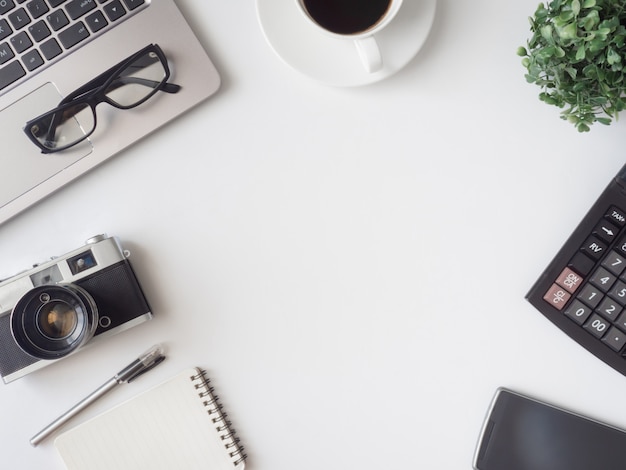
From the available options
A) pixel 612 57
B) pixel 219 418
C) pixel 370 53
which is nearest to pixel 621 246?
pixel 612 57

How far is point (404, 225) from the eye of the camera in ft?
2.20

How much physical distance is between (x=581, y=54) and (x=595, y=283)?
0.24m

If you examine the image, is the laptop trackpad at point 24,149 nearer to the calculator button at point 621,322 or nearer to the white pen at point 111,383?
the white pen at point 111,383

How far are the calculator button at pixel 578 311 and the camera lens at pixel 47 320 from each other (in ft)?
1.63

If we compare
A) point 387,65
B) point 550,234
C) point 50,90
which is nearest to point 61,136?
point 50,90

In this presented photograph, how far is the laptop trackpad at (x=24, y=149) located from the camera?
2.09ft

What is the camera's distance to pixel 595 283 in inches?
24.2

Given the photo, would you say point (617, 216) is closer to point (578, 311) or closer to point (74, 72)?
point (578, 311)

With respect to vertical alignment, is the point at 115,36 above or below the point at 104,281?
above

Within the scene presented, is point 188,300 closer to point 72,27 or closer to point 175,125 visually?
point 175,125

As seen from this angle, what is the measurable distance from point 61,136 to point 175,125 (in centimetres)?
12

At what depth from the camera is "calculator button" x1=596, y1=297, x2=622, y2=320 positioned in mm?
613

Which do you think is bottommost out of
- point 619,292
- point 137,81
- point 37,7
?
point 619,292

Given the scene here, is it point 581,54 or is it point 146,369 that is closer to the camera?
point 581,54
